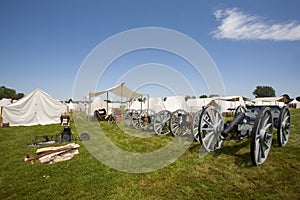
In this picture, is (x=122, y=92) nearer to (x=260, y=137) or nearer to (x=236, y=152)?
(x=236, y=152)

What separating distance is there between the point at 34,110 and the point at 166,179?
11.0 metres

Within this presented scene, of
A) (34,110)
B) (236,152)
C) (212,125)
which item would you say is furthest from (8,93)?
(236,152)

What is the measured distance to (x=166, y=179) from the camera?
305 cm

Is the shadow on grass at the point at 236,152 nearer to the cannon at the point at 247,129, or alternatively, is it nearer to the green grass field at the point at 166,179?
the green grass field at the point at 166,179

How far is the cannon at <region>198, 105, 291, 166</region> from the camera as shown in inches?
131

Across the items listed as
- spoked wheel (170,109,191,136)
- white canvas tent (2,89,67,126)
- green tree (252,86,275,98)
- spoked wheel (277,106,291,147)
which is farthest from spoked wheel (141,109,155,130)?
green tree (252,86,275,98)

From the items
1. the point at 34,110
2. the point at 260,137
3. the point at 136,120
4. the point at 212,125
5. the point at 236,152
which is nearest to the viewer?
the point at 260,137

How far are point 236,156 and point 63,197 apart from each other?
372cm

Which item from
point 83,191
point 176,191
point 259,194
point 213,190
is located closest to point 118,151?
point 83,191

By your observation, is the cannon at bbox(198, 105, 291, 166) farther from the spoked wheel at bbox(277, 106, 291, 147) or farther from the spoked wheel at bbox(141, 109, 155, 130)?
the spoked wheel at bbox(141, 109, 155, 130)

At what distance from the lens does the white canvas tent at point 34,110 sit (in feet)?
33.5

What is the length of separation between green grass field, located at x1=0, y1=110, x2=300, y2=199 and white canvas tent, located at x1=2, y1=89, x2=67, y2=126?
7.48 metres

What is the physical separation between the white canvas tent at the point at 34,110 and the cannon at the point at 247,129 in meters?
10.8

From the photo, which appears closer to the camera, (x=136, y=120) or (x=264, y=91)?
(x=136, y=120)
